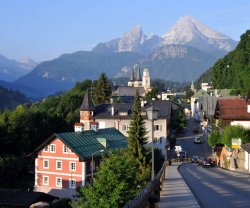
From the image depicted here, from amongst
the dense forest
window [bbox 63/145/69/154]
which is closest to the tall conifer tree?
window [bbox 63/145/69/154]

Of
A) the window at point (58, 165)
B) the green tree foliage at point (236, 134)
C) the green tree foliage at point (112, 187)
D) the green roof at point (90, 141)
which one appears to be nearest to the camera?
the green tree foliage at point (112, 187)

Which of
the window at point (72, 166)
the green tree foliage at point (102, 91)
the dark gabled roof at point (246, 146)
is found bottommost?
the window at point (72, 166)

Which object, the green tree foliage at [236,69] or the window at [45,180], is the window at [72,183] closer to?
the window at [45,180]

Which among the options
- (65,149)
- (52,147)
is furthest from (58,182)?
(52,147)

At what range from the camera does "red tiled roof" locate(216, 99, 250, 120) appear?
193ft

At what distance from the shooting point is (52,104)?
118m

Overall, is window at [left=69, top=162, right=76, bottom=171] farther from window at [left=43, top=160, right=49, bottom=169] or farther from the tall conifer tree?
the tall conifer tree

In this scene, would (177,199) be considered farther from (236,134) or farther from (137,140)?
(137,140)

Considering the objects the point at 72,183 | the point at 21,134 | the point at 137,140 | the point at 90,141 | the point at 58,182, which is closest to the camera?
the point at 72,183

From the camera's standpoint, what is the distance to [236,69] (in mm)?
145875

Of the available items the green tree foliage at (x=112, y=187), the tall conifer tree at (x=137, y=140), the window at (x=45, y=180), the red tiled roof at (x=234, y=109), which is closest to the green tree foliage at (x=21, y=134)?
the window at (x=45, y=180)

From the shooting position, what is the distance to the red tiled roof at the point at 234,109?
58.8 m

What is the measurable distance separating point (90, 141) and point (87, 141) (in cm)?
66

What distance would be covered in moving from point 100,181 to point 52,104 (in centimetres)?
9582
